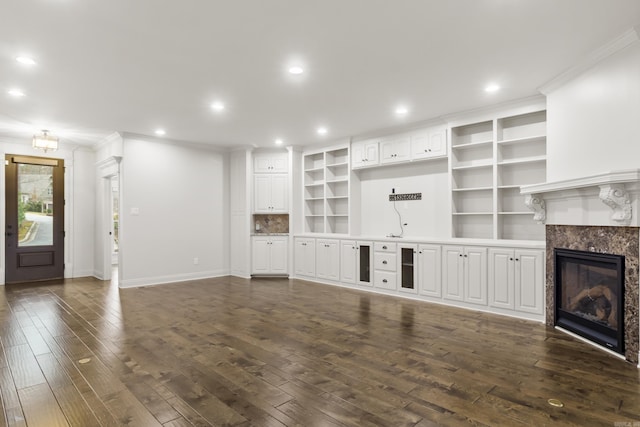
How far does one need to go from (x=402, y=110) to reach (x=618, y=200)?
110 inches

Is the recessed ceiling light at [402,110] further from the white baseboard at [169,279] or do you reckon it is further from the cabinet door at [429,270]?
the white baseboard at [169,279]

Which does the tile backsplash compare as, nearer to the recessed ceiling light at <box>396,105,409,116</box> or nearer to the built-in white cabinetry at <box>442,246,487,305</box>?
the recessed ceiling light at <box>396,105,409,116</box>

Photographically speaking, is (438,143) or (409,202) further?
(409,202)

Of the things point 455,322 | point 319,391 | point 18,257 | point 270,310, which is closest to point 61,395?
point 319,391

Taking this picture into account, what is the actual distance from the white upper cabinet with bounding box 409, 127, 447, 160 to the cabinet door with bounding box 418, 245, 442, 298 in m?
1.43

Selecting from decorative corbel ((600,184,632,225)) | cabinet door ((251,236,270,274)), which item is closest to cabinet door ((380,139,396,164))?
cabinet door ((251,236,270,274))

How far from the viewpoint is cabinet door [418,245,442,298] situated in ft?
17.1

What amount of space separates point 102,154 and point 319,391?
6.92 m

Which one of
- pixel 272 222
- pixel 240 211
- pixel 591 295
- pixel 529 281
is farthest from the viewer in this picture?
pixel 272 222

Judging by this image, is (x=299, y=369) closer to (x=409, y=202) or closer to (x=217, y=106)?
(x=217, y=106)

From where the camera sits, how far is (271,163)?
25.2 feet

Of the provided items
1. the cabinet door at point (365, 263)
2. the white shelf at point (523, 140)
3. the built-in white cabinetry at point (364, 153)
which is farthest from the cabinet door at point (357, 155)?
the white shelf at point (523, 140)

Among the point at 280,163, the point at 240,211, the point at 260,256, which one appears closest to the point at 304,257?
the point at 260,256

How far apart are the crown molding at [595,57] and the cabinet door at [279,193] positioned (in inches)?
190
